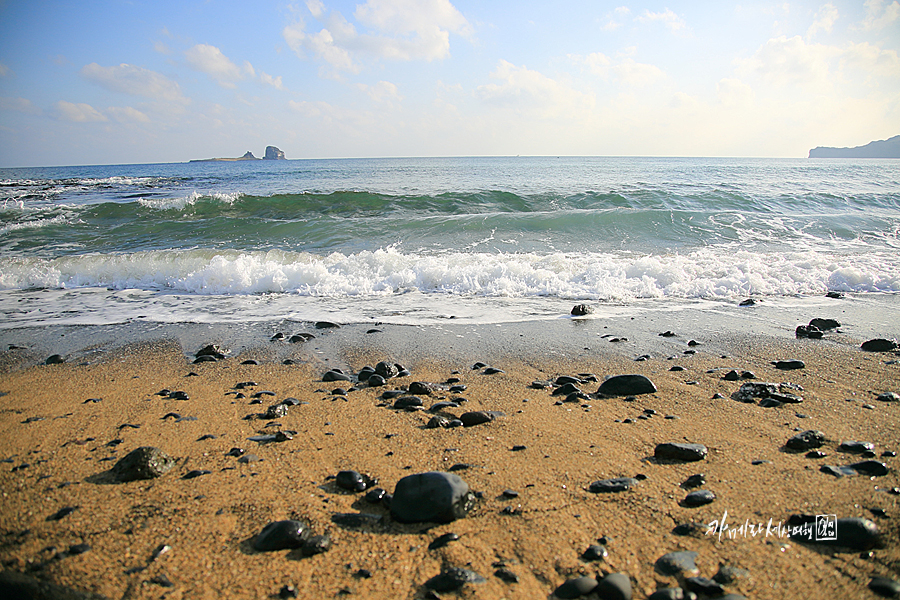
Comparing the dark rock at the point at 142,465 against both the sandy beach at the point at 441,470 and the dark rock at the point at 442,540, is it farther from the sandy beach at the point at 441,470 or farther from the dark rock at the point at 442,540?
the dark rock at the point at 442,540

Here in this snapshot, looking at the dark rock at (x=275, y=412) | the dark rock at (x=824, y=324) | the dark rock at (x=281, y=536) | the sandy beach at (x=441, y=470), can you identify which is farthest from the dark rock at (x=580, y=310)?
Answer: the dark rock at (x=281, y=536)

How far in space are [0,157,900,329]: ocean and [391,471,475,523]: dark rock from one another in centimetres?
372

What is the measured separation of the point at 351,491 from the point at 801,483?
2.32m

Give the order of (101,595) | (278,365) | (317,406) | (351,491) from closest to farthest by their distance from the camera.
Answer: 1. (101,595)
2. (351,491)
3. (317,406)
4. (278,365)

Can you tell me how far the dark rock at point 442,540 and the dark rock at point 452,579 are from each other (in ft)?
0.49

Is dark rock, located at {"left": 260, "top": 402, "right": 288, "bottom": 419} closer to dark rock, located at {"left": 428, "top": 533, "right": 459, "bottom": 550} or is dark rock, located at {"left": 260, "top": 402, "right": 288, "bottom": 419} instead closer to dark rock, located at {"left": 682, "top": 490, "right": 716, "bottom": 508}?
dark rock, located at {"left": 428, "top": 533, "right": 459, "bottom": 550}

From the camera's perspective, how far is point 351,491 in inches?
87.5

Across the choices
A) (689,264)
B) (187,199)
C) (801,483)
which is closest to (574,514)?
(801,483)

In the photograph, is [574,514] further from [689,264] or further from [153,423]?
[689,264]

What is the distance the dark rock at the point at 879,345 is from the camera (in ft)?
14.7

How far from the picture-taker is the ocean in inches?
265

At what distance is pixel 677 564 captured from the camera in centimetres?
171

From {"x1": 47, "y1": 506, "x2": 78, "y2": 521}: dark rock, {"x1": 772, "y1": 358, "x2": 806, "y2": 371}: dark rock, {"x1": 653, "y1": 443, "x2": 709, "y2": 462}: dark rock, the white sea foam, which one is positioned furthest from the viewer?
the white sea foam

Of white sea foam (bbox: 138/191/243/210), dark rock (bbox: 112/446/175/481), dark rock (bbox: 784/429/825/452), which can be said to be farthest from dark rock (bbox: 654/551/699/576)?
white sea foam (bbox: 138/191/243/210)
